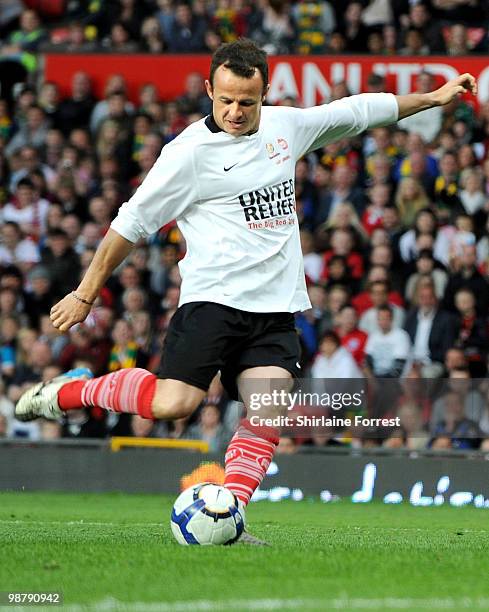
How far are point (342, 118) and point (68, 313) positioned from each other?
1876 millimetres

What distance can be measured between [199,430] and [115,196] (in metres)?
4.08

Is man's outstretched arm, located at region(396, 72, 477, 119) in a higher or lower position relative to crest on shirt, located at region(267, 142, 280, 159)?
higher

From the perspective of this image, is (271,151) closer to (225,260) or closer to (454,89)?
(225,260)

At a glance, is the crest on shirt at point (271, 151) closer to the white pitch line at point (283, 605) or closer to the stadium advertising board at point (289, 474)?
the white pitch line at point (283, 605)

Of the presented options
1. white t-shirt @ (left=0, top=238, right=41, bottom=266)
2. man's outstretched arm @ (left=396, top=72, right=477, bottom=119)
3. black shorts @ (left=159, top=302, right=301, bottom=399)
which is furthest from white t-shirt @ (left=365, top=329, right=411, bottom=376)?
black shorts @ (left=159, top=302, right=301, bottom=399)

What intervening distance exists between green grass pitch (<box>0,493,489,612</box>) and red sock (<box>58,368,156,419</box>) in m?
0.70

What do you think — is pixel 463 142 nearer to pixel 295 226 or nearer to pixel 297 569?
pixel 295 226

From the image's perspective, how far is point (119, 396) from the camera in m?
7.83

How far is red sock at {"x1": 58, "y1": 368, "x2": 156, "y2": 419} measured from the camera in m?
7.75

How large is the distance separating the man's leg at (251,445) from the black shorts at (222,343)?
0.06 metres

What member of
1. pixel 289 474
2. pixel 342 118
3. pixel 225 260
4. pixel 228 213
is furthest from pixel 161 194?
pixel 289 474

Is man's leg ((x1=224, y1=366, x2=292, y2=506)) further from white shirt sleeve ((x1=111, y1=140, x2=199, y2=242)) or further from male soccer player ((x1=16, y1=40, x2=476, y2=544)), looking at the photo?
white shirt sleeve ((x1=111, y1=140, x2=199, y2=242))

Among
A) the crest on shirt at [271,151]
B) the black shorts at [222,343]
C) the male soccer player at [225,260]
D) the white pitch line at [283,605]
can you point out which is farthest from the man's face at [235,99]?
the white pitch line at [283,605]

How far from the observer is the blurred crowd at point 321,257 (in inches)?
569
